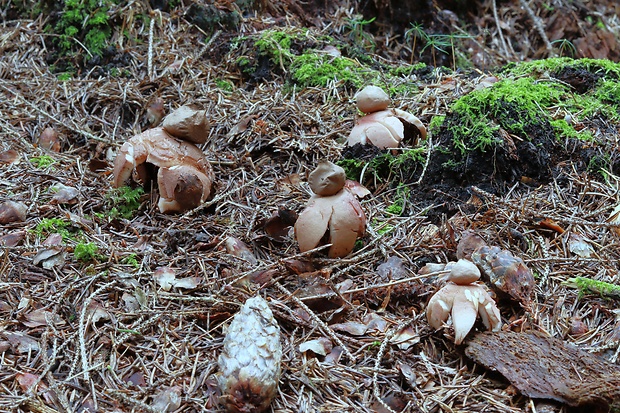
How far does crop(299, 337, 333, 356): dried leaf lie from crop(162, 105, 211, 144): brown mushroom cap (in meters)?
1.23

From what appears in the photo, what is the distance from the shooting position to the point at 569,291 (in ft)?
7.76

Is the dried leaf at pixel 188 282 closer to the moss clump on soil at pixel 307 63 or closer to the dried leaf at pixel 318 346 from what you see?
the dried leaf at pixel 318 346

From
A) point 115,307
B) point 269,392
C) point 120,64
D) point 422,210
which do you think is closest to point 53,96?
point 120,64

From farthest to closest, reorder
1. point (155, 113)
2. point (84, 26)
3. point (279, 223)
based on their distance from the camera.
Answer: point (84, 26), point (155, 113), point (279, 223)

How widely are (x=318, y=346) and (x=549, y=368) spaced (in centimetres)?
73

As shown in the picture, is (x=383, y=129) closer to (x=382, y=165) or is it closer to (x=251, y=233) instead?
(x=382, y=165)

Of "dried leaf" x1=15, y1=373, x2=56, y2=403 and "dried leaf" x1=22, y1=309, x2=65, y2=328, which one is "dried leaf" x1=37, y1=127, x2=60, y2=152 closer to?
"dried leaf" x1=22, y1=309, x2=65, y2=328

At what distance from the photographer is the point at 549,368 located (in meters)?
1.94

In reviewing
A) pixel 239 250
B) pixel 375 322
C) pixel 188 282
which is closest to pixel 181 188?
pixel 239 250

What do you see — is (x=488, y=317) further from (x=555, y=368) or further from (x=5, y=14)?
(x=5, y=14)

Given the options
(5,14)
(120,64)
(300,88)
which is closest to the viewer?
(300,88)

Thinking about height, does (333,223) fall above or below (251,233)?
above

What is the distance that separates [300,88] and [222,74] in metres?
0.58

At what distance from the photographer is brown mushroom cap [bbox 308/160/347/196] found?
2.47 meters
